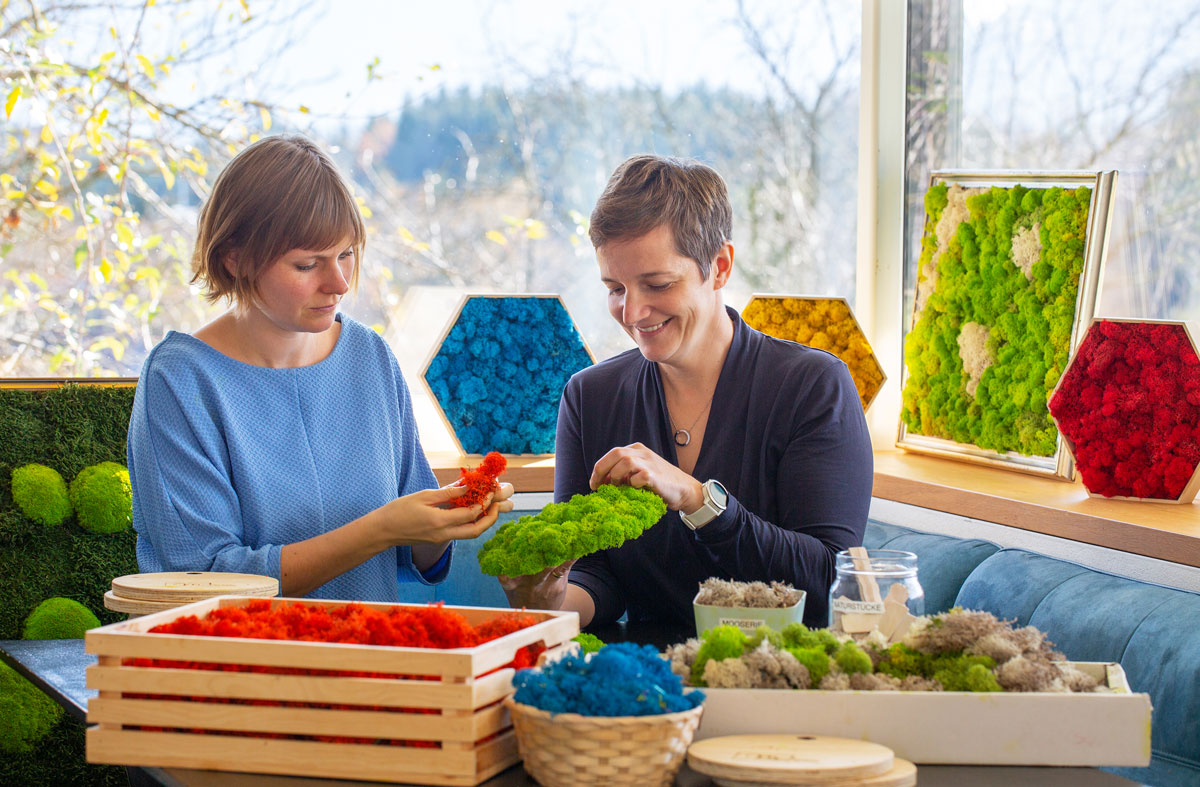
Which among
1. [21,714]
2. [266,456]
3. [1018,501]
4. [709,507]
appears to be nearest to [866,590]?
[709,507]

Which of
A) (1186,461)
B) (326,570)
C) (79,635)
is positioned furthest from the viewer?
(79,635)

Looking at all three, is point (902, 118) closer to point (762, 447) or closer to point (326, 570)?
point (762, 447)

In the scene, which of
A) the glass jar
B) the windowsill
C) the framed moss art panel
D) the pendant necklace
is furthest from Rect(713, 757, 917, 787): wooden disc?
the framed moss art panel

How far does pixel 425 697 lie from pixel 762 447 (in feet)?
3.26

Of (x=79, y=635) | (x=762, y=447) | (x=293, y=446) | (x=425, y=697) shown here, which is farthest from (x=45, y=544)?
(x=425, y=697)

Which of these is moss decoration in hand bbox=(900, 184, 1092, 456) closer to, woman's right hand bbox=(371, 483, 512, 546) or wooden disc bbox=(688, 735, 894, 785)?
woman's right hand bbox=(371, 483, 512, 546)

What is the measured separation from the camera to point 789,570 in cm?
173

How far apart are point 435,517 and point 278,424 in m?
0.42

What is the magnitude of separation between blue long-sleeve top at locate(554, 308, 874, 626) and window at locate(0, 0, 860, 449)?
1412mm

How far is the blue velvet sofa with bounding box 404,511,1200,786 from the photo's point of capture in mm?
1662

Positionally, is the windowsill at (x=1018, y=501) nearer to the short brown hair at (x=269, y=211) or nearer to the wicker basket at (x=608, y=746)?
the short brown hair at (x=269, y=211)

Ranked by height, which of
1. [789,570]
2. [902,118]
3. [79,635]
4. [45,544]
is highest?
[902,118]

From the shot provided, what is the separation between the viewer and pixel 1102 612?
1888 mm

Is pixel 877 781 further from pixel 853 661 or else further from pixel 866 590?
pixel 866 590
